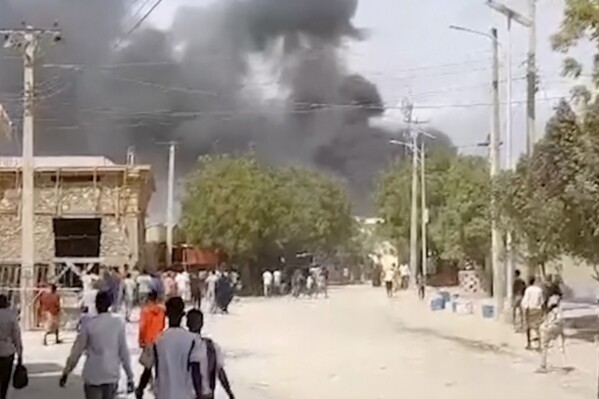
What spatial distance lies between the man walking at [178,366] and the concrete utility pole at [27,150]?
24.0m

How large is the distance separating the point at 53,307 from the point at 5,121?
4.01m

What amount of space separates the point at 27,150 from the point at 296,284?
111 ft

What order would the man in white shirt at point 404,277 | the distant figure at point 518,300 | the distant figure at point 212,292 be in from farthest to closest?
the man in white shirt at point 404,277
the distant figure at point 212,292
the distant figure at point 518,300

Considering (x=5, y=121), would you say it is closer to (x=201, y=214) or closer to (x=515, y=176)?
(x=515, y=176)

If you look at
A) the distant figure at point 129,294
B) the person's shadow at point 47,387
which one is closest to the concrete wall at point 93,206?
the distant figure at point 129,294

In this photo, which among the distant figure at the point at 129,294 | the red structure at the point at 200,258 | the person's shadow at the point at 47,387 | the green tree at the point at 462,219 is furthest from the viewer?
the red structure at the point at 200,258

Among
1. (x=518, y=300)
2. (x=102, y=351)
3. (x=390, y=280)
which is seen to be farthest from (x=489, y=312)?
(x=102, y=351)

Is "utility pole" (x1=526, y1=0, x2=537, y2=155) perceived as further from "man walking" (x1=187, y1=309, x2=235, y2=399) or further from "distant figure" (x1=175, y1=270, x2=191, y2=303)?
"man walking" (x1=187, y1=309, x2=235, y2=399)

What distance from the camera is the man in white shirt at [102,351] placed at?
9.70 m

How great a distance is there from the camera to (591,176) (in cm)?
2458

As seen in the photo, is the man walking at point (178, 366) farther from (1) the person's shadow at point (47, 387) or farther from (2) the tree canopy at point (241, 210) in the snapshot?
(2) the tree canopy at point (241, 210)

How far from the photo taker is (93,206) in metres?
54.4

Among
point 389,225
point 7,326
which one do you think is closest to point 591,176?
point 7,326

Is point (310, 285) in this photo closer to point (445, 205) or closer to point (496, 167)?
point (445, 205)
